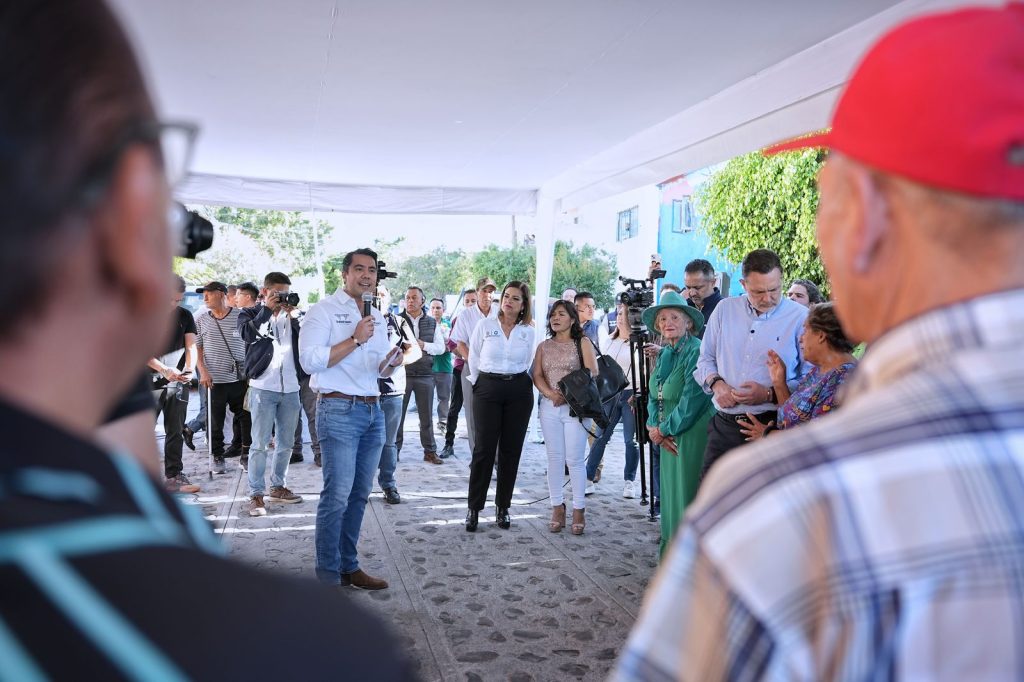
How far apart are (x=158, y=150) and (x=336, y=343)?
4.27m

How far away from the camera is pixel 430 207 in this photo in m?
9.97

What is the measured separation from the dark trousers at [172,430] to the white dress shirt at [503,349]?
304 centimetres

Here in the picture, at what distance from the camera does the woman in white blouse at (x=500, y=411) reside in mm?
5969

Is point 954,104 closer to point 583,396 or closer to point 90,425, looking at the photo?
point 90,425

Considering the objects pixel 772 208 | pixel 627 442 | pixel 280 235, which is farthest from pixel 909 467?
pixel 280 235

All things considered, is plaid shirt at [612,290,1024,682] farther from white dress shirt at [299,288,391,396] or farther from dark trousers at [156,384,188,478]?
dark trousers at [156,384,188,478]

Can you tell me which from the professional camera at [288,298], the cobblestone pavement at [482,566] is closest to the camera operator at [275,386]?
the professional camera at [288,298]

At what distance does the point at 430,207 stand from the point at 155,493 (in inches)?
380

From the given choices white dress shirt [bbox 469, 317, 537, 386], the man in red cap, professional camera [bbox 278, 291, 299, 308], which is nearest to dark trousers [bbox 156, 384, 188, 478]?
professional camera [bbox 278, 291, 299, 308]

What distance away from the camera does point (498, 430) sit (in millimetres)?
6031

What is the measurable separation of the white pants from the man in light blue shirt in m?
1.49

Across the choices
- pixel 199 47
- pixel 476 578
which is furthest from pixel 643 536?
pixel 199 47

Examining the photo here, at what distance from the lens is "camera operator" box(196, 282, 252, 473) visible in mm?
7762

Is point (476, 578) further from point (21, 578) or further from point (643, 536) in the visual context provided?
point (21, 578)
